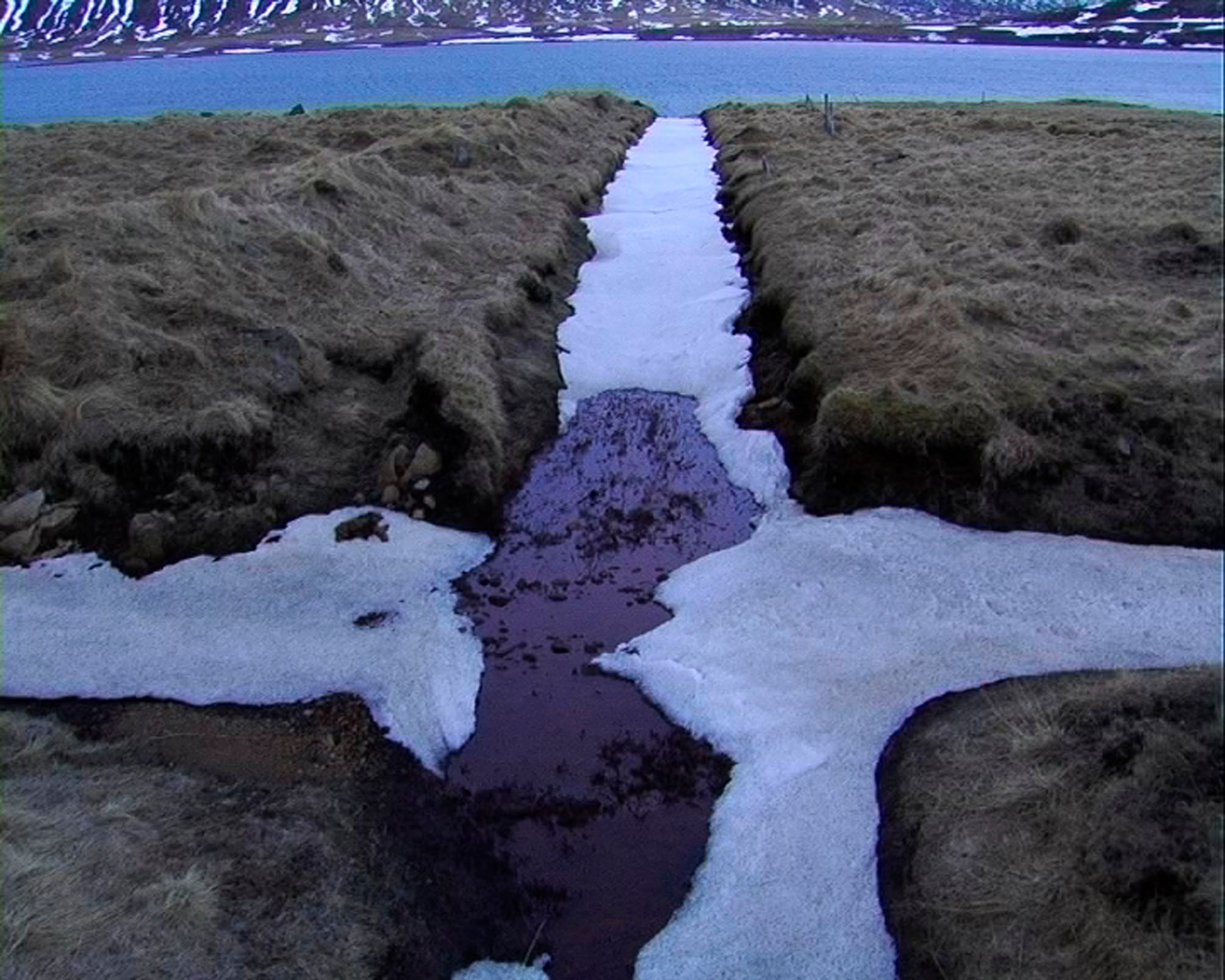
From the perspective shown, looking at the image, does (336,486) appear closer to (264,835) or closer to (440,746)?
(440,746)

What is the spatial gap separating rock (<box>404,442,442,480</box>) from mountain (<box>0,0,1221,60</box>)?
463ft

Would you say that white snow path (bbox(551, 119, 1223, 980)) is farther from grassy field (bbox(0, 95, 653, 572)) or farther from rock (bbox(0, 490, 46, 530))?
rock (bbox(0, 490, 46, 530))

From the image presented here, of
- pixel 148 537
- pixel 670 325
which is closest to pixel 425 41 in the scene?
pixel 670 325

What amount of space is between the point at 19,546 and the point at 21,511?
826mm

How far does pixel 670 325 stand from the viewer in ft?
98.0

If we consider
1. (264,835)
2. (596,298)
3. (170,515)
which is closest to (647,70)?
(596,298)

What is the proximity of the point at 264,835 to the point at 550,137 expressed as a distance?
46796 mm

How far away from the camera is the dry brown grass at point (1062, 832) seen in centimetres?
980

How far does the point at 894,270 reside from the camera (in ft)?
87.4

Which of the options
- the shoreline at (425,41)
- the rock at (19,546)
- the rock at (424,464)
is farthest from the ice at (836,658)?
the shoreline at (425,41)

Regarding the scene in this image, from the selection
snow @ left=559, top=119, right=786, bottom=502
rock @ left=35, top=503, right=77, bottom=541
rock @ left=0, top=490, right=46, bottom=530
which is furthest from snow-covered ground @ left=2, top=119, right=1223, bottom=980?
snow @ left=559, top=119, right=786, bottom=502

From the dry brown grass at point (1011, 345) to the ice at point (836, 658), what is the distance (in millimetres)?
943

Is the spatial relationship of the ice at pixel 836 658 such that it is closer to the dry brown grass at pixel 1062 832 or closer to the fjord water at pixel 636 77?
the dry brown grass at pixel 1062 832

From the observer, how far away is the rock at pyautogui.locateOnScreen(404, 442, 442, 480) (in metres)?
20.2
